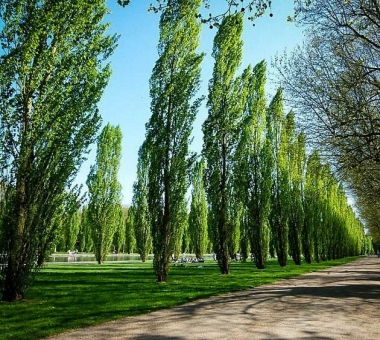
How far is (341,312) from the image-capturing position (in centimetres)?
939

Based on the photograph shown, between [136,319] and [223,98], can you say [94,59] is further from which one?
[223,98]

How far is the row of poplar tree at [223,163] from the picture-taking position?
695 inches

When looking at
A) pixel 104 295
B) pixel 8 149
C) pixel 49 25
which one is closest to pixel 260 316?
pixel 104 295

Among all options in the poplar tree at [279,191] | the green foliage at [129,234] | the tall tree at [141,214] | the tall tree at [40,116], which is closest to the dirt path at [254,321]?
the tall tree at [40,116]

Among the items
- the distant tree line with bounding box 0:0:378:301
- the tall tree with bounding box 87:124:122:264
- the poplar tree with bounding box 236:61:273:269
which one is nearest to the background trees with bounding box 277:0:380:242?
the distant tree line with bounding box 0:0:378:301

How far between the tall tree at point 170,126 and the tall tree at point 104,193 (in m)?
19.8

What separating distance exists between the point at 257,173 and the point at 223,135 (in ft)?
24.9

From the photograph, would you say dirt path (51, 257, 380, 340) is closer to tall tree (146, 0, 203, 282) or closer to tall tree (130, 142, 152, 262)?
tall tree (146, 0, 203, 282)

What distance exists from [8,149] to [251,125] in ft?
71.9

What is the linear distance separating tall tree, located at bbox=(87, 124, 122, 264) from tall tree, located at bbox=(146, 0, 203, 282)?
19.8 m

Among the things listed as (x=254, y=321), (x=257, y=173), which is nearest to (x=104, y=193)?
(x=257, y=173)

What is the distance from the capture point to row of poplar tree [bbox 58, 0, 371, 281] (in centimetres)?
1764

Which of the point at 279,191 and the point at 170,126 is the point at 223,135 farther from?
the point at 279,191

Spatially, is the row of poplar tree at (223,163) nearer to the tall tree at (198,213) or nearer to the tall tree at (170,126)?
the tall tree at (170,126)
